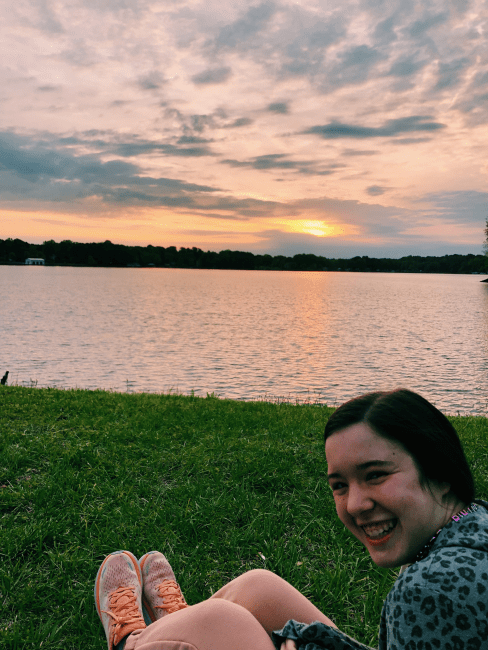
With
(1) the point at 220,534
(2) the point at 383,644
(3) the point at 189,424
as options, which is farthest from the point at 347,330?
(2) the point at 383,644

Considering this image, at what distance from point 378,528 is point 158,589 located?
2028mm

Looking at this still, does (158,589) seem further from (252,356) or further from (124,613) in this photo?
(252,356)

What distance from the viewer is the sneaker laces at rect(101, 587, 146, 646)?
2.77 metres

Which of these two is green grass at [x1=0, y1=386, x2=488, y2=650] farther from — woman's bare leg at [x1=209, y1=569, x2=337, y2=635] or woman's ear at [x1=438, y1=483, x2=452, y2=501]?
woman's ear at [x1=438, y1=483, x2=452, y2=501]

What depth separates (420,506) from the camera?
1.63 meters

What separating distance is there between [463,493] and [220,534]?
2.92 metres

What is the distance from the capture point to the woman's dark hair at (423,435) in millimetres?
1670

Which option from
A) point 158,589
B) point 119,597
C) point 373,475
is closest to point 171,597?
point 158,589

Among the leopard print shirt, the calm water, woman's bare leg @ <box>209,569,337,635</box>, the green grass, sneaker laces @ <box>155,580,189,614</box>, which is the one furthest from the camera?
the calm water

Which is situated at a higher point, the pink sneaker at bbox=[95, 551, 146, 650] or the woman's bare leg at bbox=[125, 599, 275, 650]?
the woman's bare leg at bbox=[125, 599, 275, 650]

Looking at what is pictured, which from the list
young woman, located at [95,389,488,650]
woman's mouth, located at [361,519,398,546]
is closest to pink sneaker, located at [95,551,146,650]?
young woman, located at [95,389,488,650]

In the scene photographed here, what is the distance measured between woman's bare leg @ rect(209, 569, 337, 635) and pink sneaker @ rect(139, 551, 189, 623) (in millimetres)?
917

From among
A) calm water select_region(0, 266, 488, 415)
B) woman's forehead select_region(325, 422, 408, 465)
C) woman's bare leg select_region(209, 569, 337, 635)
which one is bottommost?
calm water select_region(0, 266, 488, 415)

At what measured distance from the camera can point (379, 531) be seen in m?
1.71
